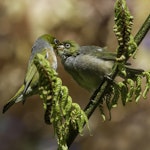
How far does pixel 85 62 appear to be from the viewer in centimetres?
164

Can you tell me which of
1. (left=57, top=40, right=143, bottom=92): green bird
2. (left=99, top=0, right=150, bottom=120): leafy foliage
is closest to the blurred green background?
(left=57, top=40, right=143, bottom=92): green bird

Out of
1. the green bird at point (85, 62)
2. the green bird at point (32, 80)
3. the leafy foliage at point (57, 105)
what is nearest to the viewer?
the leafy foliage at point (57, 105)

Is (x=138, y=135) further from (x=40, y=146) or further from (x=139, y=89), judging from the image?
(x=139, y=89)

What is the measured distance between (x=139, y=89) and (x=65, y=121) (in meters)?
0.08

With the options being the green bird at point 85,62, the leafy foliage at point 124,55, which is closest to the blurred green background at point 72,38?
the green bird at point 85,62

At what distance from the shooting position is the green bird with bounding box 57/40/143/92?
4.84 ft

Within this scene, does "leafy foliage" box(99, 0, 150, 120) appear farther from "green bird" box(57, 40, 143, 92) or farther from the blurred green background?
the blurred green background

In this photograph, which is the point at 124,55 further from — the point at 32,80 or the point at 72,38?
the point at 72,38

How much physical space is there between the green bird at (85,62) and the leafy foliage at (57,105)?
82cm

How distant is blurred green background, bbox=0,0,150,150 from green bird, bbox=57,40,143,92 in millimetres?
45

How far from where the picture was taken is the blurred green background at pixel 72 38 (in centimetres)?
171

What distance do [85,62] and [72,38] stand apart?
0.57 feet

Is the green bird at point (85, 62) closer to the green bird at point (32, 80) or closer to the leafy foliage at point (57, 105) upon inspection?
the green bird at point (32, 80)

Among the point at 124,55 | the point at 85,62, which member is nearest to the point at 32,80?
the point at 85,62
